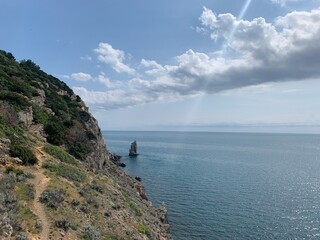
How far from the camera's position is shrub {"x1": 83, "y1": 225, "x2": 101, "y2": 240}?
2364cm

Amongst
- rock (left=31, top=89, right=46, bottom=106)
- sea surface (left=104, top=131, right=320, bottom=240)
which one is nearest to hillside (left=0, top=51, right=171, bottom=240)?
rock (left=31, top=89, right=46, bottom=106)

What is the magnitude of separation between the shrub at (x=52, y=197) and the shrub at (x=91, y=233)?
344cm

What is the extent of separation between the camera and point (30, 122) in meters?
46.2

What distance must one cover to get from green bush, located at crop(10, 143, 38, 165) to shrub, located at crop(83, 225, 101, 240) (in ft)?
37.0

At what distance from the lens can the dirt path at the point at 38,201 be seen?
857 inches

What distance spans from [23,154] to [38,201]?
7.97m

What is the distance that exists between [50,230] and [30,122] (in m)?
27.9

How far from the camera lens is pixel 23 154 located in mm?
31391

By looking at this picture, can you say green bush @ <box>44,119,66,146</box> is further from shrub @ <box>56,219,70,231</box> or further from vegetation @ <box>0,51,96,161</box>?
shrub @ <box>56,219,70,231</box>

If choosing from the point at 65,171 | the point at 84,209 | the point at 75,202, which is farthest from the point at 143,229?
the point at 65,171

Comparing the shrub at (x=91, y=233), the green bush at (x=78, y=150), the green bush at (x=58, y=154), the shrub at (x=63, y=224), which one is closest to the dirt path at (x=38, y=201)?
the shrub at (x=63, y=224)

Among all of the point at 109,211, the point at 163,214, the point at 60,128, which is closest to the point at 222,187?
the point at 163,214

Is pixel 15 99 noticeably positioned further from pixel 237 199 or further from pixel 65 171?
pixel 237 199

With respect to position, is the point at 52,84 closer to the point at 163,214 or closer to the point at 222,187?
the point at 163,214
